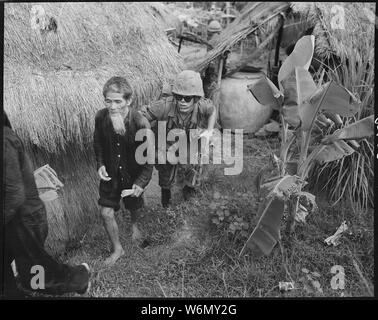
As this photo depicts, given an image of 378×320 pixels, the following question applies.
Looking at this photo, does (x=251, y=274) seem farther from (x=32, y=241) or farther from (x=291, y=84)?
(x=32, y=241)

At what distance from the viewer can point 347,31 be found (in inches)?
175

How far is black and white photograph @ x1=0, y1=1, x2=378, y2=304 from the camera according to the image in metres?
4.10

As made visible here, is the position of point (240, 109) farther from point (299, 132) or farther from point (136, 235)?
point (136, 235)

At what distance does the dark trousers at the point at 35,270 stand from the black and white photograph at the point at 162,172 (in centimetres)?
1

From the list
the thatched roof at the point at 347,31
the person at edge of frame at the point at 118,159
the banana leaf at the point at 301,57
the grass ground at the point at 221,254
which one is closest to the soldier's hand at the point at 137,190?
the person at edge of frame at the point at 118,159

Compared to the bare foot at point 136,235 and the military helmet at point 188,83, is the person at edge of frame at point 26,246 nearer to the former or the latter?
the bare foot at point 136,235

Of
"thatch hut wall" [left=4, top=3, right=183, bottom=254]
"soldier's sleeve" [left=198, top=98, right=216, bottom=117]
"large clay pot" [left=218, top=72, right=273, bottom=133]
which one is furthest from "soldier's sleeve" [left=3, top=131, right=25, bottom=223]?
"large clay pot" [left=218, top=72, right=273, bottom=133]

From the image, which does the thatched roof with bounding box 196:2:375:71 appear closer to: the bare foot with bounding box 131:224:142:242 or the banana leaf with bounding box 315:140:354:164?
the banana leaf with bounding box 315:140:354:164

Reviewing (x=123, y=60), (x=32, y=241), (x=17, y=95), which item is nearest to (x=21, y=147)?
(x=17, y=95)

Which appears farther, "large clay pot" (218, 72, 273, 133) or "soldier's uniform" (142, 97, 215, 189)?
"large clay pot" (218, 72, 273, 133)

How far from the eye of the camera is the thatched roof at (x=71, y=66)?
4082 mm

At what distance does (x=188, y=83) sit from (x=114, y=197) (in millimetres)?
1204

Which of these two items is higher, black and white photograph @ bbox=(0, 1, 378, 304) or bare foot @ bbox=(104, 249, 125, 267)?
black and white photograph @ bbox=(0, 1, 378, 304)

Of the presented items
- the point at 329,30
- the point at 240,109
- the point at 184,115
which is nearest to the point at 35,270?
the point at 184,115
